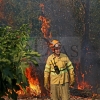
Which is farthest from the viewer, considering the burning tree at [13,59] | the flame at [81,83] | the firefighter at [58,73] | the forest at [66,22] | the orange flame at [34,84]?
the forest at [66,22]

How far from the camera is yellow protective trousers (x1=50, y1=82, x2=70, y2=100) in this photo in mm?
9016

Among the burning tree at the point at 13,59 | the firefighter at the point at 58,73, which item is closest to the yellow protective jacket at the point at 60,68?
the firefighter at the point at 58,73

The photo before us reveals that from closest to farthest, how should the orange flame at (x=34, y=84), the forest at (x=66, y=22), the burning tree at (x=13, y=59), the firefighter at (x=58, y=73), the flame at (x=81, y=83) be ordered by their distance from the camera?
the burning tree at (x=13, y=59), the firefighter at (x=58, y=73), the orange flame at (x=34, y=84), the flame at (x=81, y=83), the forest at (x=66, y=22)

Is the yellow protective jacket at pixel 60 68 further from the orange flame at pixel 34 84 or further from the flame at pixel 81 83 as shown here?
the flame at pixel 81 83

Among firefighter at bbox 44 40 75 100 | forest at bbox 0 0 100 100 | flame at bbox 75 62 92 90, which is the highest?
forest at bbox 0 0 100 100

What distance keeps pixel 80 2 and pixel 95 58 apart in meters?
3.26

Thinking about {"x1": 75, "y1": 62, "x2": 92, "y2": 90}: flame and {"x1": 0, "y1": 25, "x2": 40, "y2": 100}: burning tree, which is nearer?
{"x1": 0, "y1": 25, "x2": 40, "y2": 100}: burning tree

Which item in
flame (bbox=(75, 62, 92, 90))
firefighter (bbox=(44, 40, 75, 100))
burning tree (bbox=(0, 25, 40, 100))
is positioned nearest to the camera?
burning tree (bbox=(0, 25, 40, 100))

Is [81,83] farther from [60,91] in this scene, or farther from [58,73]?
[58,73]

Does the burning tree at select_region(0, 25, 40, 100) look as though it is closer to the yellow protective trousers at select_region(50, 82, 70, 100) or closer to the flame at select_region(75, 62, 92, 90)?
the yellow protective trousers at select_region(50, 82, 70, 100)

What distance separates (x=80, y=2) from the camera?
19.5 m

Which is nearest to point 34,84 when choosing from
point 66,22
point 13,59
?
point 66,22

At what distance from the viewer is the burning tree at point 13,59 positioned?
5.32 meters

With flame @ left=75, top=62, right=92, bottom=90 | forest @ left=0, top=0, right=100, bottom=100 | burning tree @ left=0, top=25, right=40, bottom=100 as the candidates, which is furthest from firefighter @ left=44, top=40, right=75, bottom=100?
forest @ left=0, top=0, right=100, bottom=100
